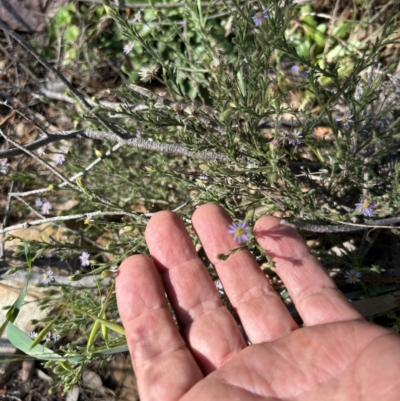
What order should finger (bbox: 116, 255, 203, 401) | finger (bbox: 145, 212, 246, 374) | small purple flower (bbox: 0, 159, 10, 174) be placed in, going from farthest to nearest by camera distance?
small purple flower (bbox: 0, 159, 10, 174)
finger (bbox: 145, 212, 246, 374)
finger (bbox: 116, 255, 203, 401)

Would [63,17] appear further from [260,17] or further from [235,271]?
[235,271]

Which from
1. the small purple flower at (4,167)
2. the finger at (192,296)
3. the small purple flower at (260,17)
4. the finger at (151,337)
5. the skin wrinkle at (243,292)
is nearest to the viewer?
the small purple flower at (260,17)

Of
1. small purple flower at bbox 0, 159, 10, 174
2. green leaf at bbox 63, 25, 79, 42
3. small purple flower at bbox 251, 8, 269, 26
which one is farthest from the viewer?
green leaf at bbox 63, 25, 79, 42

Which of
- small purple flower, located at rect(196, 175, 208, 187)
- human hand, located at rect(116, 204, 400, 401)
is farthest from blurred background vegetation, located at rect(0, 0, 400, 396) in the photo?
human hand, located at rect(116, 204, 400, 401)

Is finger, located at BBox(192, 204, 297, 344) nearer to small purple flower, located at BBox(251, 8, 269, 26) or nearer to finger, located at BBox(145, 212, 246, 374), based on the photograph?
finger, located at BBox(145, 212, 246, 374)

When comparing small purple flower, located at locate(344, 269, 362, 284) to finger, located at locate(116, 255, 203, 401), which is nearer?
finger, located at locate(116, 255, 203, 401)

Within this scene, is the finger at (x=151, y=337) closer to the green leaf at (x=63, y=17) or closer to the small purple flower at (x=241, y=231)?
the small purple flower at (x=241, y=231)

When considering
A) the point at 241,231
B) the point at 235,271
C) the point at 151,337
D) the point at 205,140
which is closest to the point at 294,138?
the point at 205,140

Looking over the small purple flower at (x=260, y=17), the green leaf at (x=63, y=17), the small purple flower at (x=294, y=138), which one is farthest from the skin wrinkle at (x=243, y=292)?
the green leaf at (x=63, y=17)
